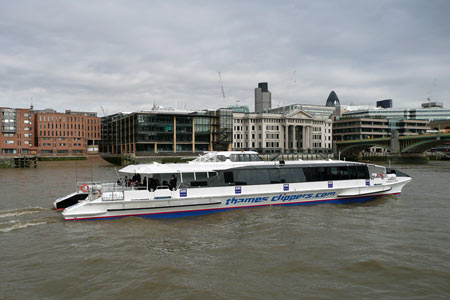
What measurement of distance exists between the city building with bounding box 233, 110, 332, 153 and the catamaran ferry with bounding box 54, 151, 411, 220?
7524 cm

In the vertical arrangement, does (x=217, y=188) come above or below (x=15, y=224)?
above

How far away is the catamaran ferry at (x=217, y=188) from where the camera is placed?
15867 millimetres

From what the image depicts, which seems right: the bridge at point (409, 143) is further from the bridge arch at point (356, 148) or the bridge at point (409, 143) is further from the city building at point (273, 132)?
the city building at point (273, 132)

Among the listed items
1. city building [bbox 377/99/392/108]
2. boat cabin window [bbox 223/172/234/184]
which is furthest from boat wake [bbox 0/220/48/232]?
city building [bbox 377/99/392/108]

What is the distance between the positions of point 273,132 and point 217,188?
277ft

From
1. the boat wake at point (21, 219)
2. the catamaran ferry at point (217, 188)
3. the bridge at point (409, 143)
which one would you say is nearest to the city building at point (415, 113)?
the bridge at point (409, 143)

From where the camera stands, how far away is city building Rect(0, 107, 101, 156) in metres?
83.6

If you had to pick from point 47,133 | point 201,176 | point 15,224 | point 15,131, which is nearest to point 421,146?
point 201,176

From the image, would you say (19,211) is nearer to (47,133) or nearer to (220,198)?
(220,198)

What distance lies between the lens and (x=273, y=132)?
10012 cm

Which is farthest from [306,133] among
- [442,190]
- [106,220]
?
[106,220]

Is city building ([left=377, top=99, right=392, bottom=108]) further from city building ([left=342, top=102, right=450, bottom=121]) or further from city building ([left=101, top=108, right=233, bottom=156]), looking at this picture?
city building ([left=101, top=108, right=233, bottom=156])

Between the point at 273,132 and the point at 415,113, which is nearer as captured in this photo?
the point at 273,132

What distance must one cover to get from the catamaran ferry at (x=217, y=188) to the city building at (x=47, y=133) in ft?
263
